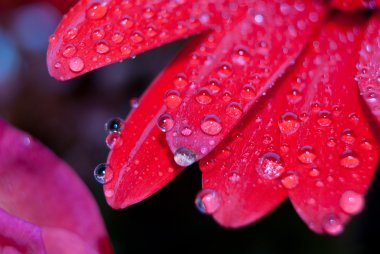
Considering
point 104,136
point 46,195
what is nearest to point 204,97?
point 46,195

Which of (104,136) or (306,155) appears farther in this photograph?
(104,136)

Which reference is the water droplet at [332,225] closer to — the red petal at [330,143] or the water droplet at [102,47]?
the red petal at [330,143]

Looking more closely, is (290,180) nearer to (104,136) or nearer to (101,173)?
(101,173)

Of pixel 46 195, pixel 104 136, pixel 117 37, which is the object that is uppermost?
pixel 117 37

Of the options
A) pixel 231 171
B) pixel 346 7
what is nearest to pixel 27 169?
pixel 231 171

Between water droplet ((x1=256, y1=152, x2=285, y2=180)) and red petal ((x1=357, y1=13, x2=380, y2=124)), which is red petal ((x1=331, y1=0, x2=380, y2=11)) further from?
water droplet ((x1=256, y1=152, x2=285, y2=180))

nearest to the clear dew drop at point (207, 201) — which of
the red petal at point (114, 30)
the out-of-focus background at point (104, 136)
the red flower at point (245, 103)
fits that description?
the red flower at point (245, 103)

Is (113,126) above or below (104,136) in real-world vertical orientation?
above

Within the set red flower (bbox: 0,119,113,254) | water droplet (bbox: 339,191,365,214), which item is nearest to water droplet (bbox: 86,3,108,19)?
red flower (bbox: 0,119,113,254)
